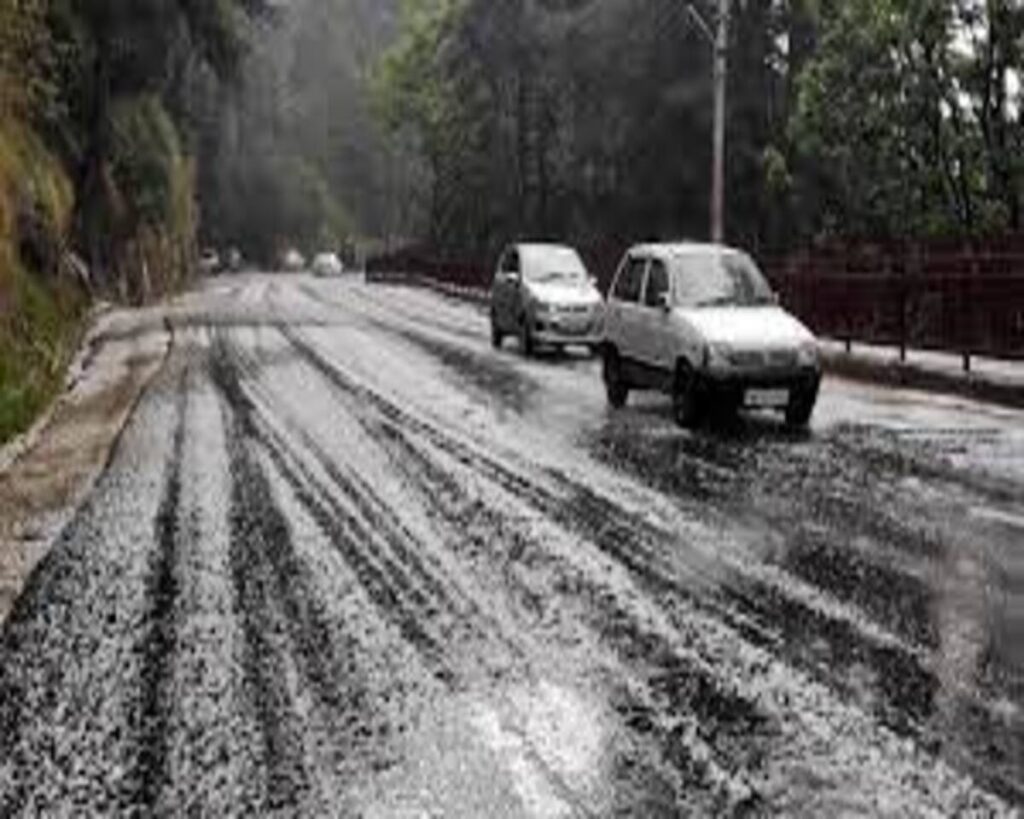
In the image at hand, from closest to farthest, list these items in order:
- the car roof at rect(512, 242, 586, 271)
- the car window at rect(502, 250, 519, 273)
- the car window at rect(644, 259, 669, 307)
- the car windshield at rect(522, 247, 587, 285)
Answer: the car window at rect(644, 259, 669, 307)
the car windshield at rect(522, 247, 587, 285)
the car roof at rect(512, 242, 586, 271)
the car window at rect(502, 250, 519, 273)

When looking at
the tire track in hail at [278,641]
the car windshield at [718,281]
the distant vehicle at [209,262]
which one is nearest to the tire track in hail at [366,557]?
the tire track in hail at [278,641]

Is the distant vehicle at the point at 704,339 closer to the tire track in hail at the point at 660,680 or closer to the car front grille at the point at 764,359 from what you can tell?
the car front grille at the point at 764,359

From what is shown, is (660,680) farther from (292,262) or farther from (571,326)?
(292,262)

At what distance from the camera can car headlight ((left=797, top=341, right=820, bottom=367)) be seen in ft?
57.8

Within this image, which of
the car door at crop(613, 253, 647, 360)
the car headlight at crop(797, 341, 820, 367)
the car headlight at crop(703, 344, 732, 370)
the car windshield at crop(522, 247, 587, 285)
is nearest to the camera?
the car headlight at crop(703, 344, 732, 370)

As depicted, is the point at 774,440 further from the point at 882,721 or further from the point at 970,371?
the point at 882,721

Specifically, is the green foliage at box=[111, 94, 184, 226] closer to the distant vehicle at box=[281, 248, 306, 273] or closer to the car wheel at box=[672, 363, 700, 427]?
the car wheel at box=[672, 363, 700, 427]

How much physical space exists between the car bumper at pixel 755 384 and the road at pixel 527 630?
86 centimetres

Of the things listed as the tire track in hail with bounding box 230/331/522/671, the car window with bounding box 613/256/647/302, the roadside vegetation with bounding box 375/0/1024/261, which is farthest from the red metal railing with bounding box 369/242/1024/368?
the tire track in hail with bounding box 230/331/522/671

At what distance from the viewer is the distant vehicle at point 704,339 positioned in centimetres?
1756

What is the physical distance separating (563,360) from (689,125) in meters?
25.0

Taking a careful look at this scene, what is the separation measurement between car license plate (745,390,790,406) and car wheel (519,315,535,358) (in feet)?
43.0

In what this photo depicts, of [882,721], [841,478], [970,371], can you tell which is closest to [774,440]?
[841,478]

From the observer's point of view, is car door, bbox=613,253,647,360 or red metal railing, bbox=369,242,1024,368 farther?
red metal railing, bbox=369,242,1024,368
